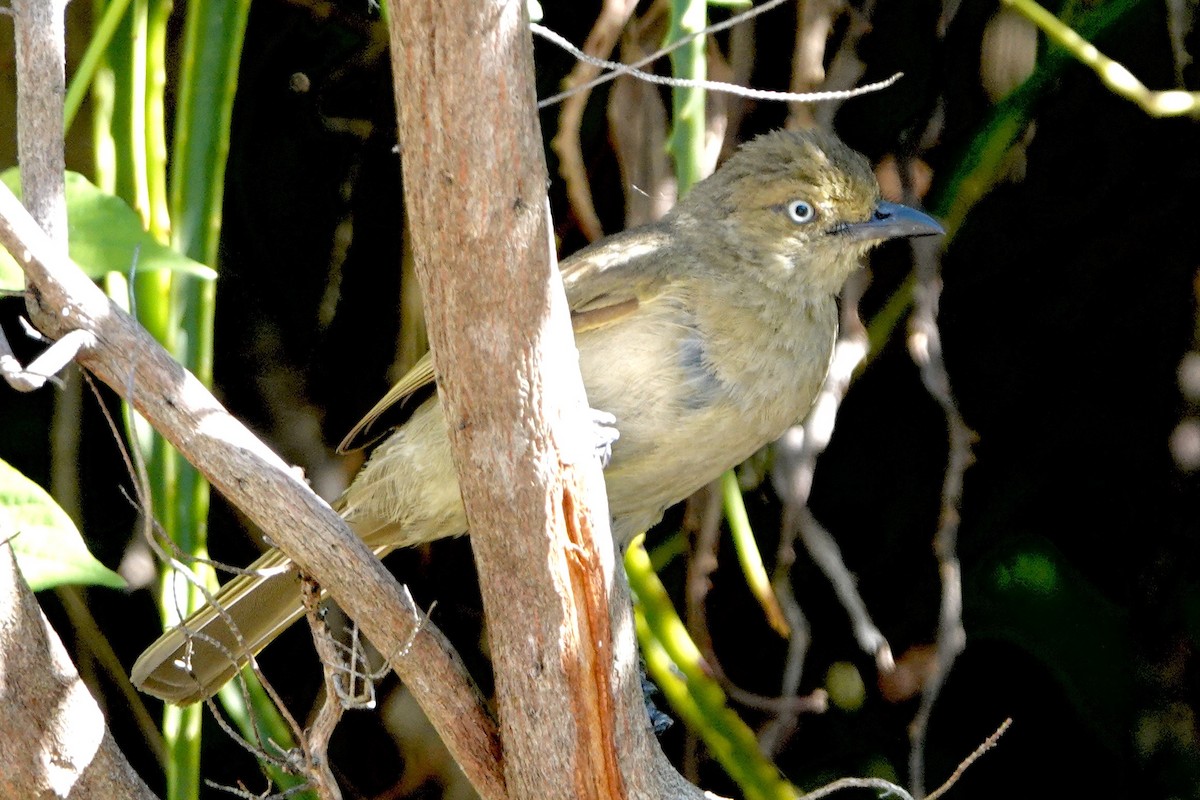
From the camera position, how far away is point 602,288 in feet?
8.33

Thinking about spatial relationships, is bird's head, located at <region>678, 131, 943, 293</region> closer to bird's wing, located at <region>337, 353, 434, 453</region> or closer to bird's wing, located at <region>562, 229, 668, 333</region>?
bird's wing, located at <region>562, 229, 668, 333</region>

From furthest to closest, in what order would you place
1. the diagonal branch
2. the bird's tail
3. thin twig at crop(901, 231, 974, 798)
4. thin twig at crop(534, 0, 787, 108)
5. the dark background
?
1. the dark background
2. thin twig at crop(901, 231, 974, 798)
3. the bird's tail
4. thin twig at crop(534, 0, 787, 108)
5. the diagonal branch

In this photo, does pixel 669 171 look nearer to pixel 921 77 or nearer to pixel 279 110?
pixel 921 77

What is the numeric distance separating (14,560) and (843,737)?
83.0 inches

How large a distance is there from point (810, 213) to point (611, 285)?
1.46ft

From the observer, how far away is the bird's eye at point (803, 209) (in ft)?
8.90

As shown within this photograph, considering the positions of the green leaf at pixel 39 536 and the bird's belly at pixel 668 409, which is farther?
the bird's belly at pixel 668 409

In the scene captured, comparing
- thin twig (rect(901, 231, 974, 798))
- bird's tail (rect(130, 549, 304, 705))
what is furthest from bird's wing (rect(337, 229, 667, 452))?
thin twig (rect(901, 231, 974, 798))

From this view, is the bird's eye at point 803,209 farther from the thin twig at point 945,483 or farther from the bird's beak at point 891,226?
the thin twig at point 945,483

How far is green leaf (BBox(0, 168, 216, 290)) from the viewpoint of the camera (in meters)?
1.93

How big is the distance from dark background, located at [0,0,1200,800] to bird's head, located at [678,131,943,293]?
2.07 feet

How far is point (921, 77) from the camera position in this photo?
338 centimetres

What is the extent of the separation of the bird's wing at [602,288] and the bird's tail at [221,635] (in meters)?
0.28

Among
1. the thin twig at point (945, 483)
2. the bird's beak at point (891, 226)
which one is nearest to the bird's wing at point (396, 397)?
the bird's beak at point (891, 226)
